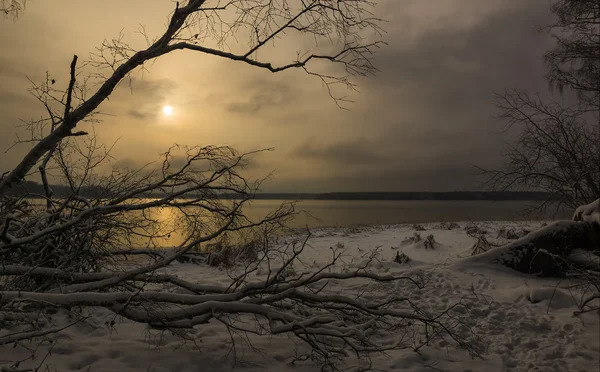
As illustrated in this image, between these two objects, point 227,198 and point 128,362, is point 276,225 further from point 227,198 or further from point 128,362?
point 128,362

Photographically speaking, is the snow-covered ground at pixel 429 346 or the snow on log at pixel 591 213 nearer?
the snow-covered ground at pixel 429 346

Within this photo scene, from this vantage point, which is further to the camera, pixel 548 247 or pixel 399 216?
pixel 399 216

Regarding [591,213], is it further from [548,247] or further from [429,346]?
[429,346]

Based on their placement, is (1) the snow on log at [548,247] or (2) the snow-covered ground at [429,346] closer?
(2) the snow-covered ground at [429,346]

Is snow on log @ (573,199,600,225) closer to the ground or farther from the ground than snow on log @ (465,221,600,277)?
farther from the ground

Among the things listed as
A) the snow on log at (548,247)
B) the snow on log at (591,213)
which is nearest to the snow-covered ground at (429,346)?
the snow on log at (548,247)

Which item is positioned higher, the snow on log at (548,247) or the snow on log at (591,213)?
the snow on log at (591,213)

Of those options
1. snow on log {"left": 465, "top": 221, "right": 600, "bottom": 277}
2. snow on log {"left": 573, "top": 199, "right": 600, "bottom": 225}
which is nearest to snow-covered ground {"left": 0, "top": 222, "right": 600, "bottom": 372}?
snow on log {"left": 465, "top": 221, "right": 600, "bottom": 277}

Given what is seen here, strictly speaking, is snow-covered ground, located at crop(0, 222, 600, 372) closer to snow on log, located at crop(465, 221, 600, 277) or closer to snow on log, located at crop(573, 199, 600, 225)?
snow on log, located at crop(465, 221, 600, 277)

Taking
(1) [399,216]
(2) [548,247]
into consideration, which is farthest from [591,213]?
(1) [399,216]

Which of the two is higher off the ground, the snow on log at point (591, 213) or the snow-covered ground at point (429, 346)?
the snow on log at point (591, 213)

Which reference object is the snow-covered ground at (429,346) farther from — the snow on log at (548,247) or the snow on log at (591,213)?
the snow on log at (591,213)

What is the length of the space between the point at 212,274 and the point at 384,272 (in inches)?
152

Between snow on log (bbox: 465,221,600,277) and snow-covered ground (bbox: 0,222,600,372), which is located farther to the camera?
snow on log (bbox: 465,221,600,277)
